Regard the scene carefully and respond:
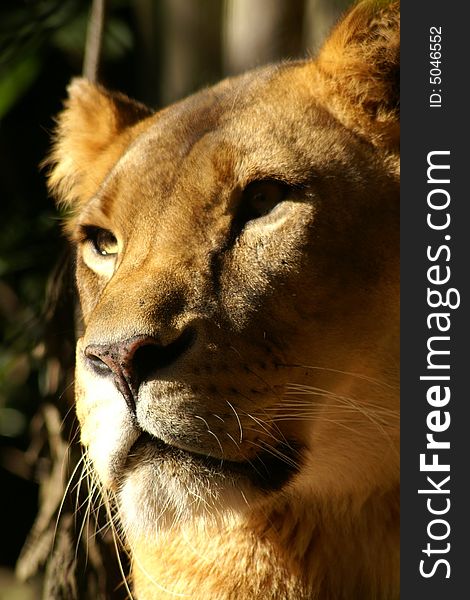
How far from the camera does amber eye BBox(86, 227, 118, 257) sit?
2496 millimetres

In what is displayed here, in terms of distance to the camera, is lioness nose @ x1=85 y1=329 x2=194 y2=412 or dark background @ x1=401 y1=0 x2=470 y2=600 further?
dark background @ x1=401 y1=0 x2=470 y2=600

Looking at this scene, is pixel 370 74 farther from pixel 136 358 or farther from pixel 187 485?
pixel 187 485

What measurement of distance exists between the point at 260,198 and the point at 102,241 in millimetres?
528

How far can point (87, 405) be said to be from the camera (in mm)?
2080

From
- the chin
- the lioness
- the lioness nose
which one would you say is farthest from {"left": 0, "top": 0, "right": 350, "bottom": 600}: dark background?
the lioness nose

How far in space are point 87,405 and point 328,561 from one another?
646mm

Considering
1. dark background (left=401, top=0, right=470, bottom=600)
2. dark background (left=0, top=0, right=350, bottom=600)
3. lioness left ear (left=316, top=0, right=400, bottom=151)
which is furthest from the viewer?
dark background (left=0, top=0, right=350, bottom=600)

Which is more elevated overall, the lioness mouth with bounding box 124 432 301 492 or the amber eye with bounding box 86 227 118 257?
the amber eye with bounding box 86 227 118 257

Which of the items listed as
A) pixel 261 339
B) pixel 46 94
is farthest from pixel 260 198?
pixel 46 94

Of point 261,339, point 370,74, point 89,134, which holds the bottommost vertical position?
point 261,339

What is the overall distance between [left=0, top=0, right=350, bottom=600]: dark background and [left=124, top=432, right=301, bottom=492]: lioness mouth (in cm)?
103

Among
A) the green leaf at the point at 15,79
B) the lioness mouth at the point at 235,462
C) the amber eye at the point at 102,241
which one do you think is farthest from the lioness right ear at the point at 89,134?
the lioness mouth at the point at 235,462

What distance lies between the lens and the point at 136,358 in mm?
1879

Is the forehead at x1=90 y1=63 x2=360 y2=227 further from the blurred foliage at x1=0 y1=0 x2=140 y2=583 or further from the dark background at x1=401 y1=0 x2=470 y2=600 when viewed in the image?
the blurred foliage at x1=0 y1=0 x2=140 y2=583
